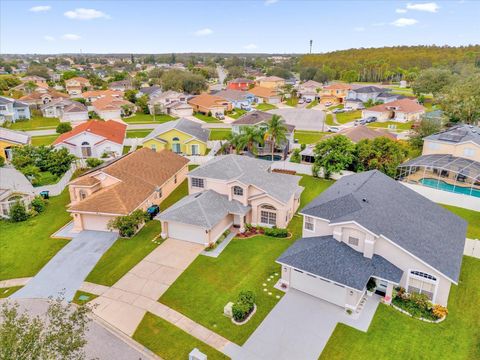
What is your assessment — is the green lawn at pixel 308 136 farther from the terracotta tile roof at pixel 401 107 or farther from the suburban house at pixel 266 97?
the suburban house at pixel 266 97

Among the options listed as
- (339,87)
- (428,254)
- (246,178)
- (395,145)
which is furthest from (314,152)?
(339,87)

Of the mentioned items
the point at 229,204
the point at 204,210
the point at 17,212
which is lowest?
the point at 17,212

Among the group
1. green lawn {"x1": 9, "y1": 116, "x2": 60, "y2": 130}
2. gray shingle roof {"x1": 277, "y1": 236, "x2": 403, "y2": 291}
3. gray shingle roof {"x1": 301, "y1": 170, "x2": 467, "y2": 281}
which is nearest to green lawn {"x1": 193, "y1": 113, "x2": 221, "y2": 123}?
green lawn {"x1": 9, "y1": 116, "x2": 60, "y2": 130}

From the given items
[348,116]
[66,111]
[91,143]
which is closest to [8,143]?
[91,143]

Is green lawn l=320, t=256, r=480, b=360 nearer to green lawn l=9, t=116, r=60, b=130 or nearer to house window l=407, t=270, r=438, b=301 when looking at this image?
house window l=407, t=270, r=438, b=301

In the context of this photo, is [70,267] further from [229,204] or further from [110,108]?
[110,108]

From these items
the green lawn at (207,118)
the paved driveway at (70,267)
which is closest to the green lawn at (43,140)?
the green lawn at (207,118)
